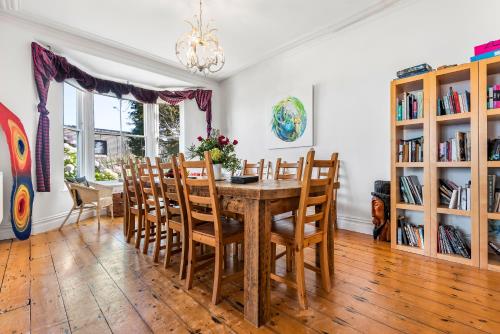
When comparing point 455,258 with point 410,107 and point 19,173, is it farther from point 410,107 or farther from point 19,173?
point 19,173

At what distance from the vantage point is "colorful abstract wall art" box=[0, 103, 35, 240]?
116 inches

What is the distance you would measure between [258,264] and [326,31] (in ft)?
11.4

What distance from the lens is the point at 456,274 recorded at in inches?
79.7

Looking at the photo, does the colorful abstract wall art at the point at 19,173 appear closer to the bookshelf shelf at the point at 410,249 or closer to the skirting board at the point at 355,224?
the skirting board at the point at 355,224

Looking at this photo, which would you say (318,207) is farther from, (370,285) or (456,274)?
(456,274)

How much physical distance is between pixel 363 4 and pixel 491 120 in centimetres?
189

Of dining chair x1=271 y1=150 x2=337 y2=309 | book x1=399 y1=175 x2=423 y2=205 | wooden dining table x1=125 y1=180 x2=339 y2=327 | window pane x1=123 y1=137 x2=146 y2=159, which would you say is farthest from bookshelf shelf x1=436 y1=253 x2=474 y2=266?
window pane x1=123 y1=137 x2=146 y2=159

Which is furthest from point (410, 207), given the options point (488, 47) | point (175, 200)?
point (175, 200)

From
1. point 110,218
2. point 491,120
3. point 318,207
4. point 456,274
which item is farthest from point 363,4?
point 110,218

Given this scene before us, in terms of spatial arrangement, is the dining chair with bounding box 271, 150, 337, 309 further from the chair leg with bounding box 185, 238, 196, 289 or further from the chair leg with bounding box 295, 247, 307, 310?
the chair leg with bounding box 185, 238, 196, 289

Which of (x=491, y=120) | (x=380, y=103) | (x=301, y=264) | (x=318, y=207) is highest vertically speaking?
(x=380, y=103)

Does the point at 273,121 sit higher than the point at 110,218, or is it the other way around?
the point at 273,121

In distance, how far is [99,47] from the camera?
3943 millimetres

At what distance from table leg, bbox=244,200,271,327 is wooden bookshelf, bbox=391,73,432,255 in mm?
1858
